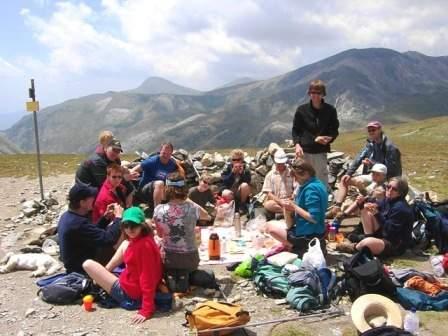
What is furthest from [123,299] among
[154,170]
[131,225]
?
[154,170]

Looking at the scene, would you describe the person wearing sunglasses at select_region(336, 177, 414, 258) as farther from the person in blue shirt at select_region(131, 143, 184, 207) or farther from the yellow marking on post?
the yellow marking on post

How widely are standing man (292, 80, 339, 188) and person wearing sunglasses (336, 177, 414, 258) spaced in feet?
7.07

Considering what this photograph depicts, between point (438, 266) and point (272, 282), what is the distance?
3314mm

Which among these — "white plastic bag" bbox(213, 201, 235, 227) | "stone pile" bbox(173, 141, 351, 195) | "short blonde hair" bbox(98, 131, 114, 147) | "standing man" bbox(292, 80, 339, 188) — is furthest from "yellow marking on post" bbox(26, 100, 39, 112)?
"standing man" bbox(292, 80, 339, 188)

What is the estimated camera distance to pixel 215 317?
648cm

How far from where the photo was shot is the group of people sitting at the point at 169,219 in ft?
24.5

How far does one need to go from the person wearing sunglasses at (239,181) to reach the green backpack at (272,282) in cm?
516

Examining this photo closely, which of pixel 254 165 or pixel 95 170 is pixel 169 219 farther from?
pixel 254 165

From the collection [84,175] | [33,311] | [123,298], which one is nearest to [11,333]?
[33,311]

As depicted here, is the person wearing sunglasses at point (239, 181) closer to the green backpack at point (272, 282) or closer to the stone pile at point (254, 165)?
the stone pile at point (254, 165)

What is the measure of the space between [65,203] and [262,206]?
7.46m

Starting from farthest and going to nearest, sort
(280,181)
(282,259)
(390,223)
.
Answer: (280,181) → (390,223) → (282,259)

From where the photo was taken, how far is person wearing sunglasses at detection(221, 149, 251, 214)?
1351 centimetres

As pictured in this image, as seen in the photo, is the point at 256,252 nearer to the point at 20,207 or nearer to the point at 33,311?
the point at 33,311
